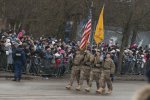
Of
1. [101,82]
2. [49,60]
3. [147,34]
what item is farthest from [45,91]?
[147,34]

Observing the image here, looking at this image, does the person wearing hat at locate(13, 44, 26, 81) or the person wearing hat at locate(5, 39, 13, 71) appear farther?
the person wearing hat at locate(5, 39, 13, 71)

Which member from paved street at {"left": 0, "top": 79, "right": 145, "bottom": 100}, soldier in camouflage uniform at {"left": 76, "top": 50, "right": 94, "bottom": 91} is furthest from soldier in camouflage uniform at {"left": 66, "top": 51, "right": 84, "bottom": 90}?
paved street at {"left": 0, "top": 79, "right": 145, "bottom": 100}

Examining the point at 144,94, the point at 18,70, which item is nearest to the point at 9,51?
the point at 18,70

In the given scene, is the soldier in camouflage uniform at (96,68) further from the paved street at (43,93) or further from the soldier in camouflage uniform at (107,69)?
the paved street at (43,93)

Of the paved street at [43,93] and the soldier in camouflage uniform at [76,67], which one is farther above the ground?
the soldier in camouflage uniform at [76,67]

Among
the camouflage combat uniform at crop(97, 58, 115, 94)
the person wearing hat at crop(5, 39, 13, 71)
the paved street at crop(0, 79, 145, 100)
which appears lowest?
the paved street at crop(0, 79, 145, 100)

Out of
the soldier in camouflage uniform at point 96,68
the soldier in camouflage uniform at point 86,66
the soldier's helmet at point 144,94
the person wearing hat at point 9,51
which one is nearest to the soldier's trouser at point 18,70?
the person wearing hat at point 9,51

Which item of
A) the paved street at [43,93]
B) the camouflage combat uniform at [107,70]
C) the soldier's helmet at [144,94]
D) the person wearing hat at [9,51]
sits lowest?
the paved street at [43,93]

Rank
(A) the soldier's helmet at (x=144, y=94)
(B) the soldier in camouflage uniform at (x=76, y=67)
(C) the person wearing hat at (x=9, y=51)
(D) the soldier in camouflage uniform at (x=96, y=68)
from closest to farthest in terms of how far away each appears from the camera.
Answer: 1. (A) the soldier's helmet at (x=144, y=94)
2. (D) the soldier in camouflage uniform at (x=96, y=68)
3. (B) the soldier in camouflage uniform at (x=76, y=67)
4. (C) the person wearing hat at (x=9, y=51)

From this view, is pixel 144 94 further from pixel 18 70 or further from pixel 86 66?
pixel 18 70

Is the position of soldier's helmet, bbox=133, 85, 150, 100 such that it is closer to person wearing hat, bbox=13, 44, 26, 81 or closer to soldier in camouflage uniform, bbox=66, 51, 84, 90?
soldier in camouflage uniform, bbox=66, 51, 84, 90

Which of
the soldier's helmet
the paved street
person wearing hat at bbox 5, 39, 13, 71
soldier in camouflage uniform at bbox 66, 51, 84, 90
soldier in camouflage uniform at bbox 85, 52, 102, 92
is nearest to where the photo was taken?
the soldier's helmet

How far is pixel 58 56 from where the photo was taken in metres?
24.4

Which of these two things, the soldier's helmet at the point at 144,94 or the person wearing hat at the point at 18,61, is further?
the person wearing hat at the point at 18,61
